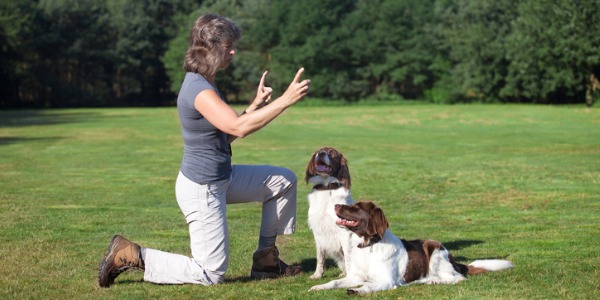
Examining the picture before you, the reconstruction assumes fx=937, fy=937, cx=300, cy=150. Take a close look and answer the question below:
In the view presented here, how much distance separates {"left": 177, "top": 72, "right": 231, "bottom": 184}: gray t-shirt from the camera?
756 centimetres

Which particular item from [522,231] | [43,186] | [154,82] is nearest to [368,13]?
[154,82]

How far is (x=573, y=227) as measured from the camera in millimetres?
11438

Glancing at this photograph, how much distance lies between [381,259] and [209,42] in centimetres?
224

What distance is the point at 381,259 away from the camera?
7574 mm

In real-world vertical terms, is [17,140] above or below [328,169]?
below

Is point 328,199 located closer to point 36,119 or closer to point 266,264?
point 266,264

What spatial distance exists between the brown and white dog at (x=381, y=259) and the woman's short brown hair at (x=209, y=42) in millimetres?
1558

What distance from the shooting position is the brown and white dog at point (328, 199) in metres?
8.18

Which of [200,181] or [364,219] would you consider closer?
A: [364,219]

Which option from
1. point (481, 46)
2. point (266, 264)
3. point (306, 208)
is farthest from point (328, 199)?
point (481, 46)

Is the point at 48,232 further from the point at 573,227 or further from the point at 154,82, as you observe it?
the point at 154,82

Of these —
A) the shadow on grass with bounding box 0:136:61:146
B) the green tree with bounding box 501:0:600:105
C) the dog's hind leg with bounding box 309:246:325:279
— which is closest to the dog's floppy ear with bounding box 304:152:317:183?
the dog's hind leg with bounding box 309:246:325:279

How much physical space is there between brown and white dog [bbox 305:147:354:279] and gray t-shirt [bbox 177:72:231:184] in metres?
0.85

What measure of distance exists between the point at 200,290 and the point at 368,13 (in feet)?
262
